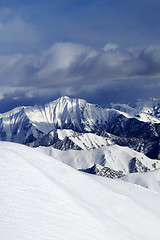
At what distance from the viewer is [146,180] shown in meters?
112

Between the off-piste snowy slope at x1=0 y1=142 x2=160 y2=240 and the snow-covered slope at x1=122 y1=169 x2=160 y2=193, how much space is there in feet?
272

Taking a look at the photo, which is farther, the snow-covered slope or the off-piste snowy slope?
the snow-covered slope

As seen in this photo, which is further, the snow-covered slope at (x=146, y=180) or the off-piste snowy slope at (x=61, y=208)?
the snow-covered slope at (x=146, y=180)

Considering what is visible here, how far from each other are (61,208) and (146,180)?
10238 cm

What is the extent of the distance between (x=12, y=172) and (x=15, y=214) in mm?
6139

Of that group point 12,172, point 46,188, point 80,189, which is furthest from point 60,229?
point 80,189

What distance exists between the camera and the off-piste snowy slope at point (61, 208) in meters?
12.1

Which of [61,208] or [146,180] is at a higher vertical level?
[61,208]

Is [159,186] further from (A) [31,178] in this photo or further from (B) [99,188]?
(A) [31,178]

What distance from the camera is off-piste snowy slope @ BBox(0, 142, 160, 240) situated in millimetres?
12133

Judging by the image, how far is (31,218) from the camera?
12688 millimetres

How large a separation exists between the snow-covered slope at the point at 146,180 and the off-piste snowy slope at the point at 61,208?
83024mm

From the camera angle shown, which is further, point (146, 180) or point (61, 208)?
point (146, 180)

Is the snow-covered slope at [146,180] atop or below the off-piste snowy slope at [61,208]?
below
